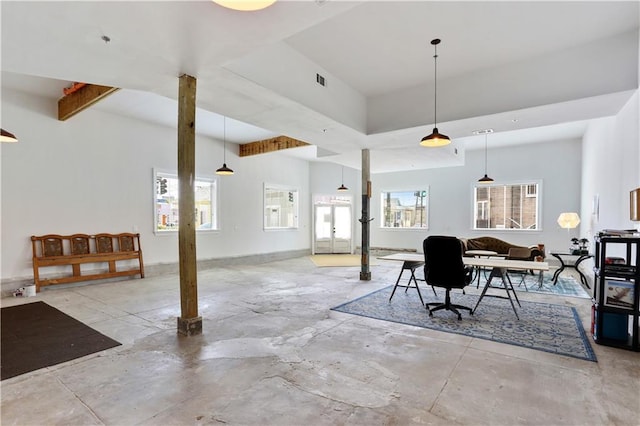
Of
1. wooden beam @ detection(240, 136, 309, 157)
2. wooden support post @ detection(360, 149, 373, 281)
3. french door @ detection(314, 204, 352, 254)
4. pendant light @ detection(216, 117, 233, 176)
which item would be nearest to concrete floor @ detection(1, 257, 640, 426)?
wooden support post @ detection(360, 149, 373, 281)

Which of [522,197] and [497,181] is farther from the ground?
[497,181]

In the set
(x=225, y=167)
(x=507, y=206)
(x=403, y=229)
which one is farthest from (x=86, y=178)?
(x=507, y=206)

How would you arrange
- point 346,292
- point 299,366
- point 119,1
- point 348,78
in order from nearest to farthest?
point 119,1 → point 299,366 → point 348,78 → point 346,292

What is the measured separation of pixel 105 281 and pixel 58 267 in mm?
813

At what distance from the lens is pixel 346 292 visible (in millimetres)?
5535

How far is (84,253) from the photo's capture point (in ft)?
20.1

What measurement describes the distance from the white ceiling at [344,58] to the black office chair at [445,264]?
81.2 inches

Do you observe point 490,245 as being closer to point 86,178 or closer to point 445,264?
point 445,264

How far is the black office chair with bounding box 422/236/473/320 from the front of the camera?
392 centimetres

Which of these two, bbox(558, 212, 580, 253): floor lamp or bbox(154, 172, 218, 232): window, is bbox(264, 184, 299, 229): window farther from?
bbox(558, 212, 580, 253): floor lamp

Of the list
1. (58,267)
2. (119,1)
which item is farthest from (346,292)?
(58,267)

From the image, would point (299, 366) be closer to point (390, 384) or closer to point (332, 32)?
point (390, 384)

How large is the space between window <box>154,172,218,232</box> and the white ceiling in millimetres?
2052

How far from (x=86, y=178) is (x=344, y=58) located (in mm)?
5450
